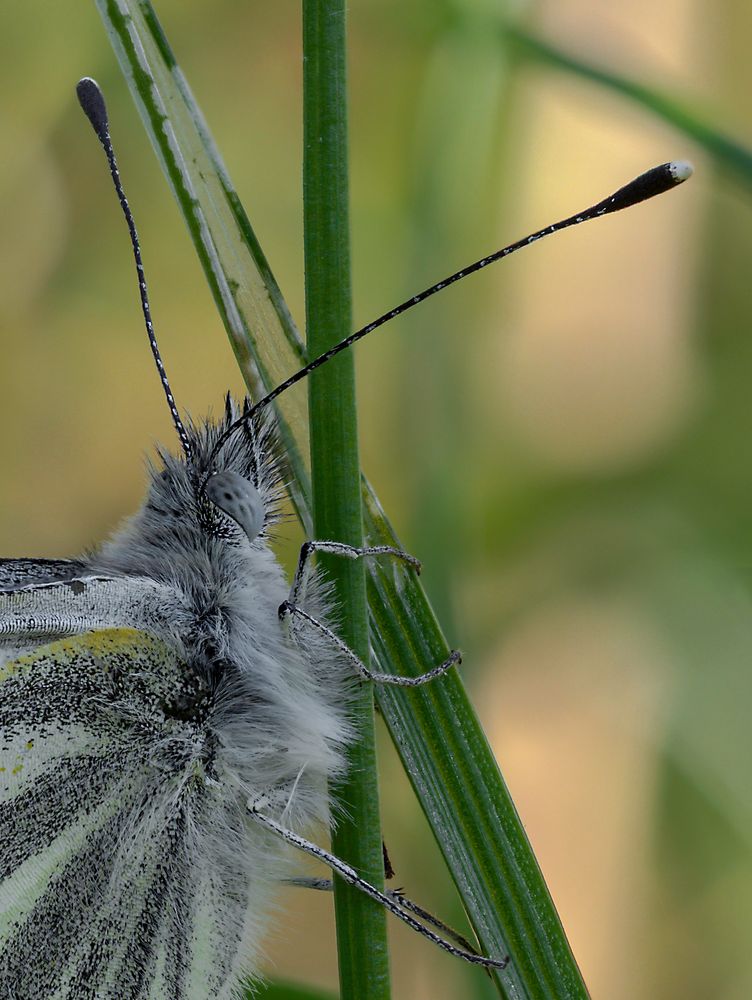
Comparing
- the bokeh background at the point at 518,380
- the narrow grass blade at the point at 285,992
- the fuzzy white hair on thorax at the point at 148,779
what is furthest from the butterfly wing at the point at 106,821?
the bokeh background at the point at 518,380

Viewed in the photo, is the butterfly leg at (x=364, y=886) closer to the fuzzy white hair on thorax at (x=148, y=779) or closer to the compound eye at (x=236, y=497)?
the fuzzy white hair on thorax at (x=148, y=779)

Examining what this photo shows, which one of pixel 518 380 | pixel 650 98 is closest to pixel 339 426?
pixel 650 98

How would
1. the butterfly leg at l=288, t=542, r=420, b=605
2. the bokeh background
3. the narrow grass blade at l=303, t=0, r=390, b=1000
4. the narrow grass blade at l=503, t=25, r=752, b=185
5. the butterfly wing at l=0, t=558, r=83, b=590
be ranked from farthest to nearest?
1. the bokeh background
2. the narrow grass blade at l=503, t=25, r=752, b=185
3. the butterfly wing at l=0, t=558, r=83, b=590
4. the butterfly leg at l=288, t=542, r=420, b=605
5. the narrow grass blade at l=303, t=0, r=390, b=1000

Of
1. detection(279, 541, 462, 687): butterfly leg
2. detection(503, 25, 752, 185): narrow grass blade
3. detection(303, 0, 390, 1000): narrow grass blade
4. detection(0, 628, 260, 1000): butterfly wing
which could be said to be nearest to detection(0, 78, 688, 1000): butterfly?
detection(0, 628, 260, 1000): butterfly wing

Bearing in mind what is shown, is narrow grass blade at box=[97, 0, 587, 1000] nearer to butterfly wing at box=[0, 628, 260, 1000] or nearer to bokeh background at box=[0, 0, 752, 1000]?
butterfly wing at box=[0, 628, 260, 1000]

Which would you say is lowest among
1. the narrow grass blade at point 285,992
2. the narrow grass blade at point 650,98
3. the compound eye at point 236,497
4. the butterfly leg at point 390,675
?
the narrow grass blade at point 285,992

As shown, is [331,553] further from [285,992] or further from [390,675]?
[285,992]

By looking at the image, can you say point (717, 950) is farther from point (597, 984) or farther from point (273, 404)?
point (273, 404)
